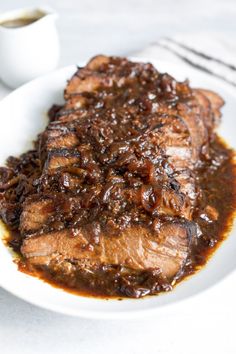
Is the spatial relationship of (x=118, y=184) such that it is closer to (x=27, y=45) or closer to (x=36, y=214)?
(x=36, y=214)

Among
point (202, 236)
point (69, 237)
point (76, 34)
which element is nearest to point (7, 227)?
point (69, 237)

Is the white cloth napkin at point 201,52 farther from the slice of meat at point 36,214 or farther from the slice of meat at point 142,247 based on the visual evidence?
the slice of meat at point 36,214

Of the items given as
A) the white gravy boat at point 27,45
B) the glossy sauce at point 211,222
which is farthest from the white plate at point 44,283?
the white gravy boat at point 27,45

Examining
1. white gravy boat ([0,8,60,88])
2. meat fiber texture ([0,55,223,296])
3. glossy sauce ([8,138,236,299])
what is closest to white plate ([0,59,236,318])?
glossy sauce ([8,138,236,299])

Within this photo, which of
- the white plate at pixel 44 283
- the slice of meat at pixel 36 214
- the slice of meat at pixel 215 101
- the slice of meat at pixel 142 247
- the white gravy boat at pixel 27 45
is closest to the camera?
the white plate at pixel 44 283

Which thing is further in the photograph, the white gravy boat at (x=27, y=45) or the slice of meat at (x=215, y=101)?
the white gravy boat at (x=27, y=45)

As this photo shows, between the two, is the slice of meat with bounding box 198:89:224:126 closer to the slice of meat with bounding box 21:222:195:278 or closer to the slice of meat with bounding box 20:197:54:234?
the slice of meat with bounding box 21:222:195:278
